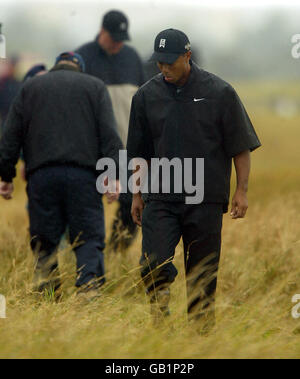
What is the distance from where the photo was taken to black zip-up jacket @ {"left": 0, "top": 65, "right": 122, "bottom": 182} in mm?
6664

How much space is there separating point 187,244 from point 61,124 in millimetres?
1489

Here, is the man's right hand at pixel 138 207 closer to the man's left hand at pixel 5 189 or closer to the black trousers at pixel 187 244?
the black trousers at pixel 187 244

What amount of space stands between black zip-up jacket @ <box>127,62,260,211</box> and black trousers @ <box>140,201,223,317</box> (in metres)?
0.09

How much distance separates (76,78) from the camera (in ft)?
22.4

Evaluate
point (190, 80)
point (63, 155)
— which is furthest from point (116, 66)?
point (190, 80)

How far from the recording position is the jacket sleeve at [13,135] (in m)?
6.78

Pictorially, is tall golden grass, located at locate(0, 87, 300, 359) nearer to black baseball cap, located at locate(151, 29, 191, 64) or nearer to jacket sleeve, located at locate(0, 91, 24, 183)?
jacket sleeve, located at locate(0, 91, 24, 183)

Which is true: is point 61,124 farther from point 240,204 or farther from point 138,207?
point 240,204

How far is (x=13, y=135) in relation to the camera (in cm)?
679
